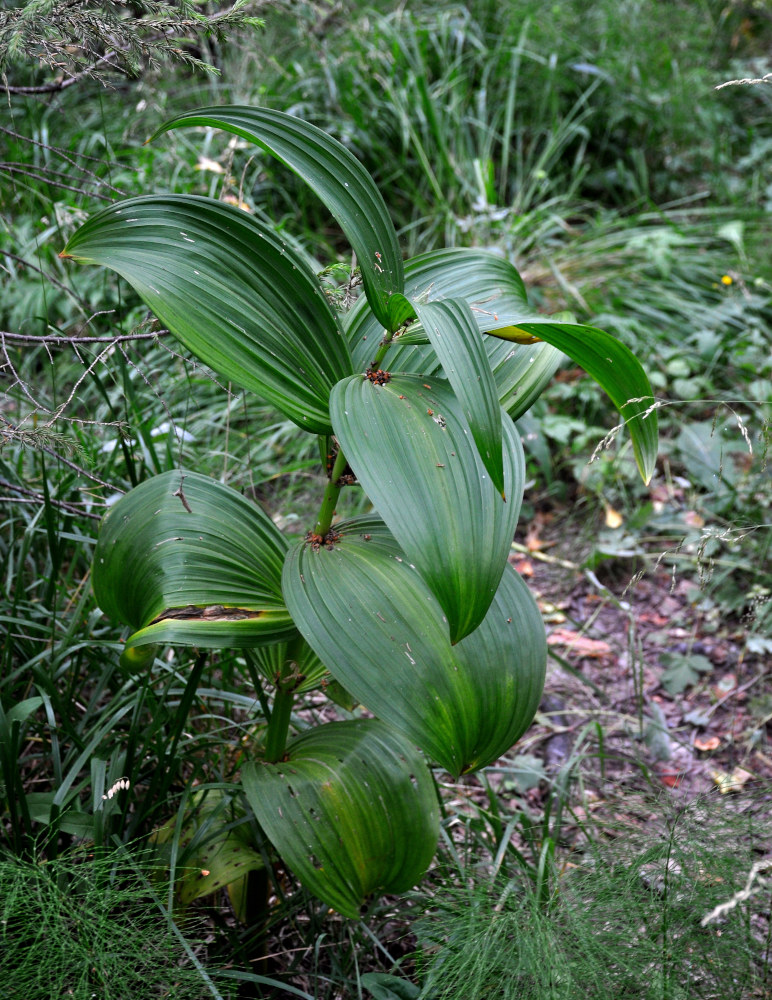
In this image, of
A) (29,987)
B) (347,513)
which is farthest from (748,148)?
(29,987)

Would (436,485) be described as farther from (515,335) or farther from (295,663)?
(295,663)

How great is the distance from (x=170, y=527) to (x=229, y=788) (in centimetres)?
47

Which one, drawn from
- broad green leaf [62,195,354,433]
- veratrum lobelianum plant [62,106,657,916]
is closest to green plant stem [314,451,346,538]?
veratrum lobelianum plant [62,106,657,916]

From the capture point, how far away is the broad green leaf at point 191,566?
1.17 meters

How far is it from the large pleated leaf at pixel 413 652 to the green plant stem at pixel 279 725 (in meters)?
0.28

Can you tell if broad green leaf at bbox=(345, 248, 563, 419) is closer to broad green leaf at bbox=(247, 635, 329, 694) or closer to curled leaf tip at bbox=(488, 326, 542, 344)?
curled leaf tip at bbox=(488, 326, 542, 344)

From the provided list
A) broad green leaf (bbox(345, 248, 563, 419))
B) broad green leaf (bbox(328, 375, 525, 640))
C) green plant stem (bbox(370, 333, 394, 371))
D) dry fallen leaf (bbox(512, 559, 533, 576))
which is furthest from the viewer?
dry fallen leaf (bbox(512, 559, 533, 576))

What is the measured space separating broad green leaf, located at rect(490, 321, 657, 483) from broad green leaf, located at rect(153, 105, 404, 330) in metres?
0.16

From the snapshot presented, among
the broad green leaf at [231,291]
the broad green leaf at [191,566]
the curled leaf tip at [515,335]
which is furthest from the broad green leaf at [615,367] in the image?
the broad green leaf at [191,566]

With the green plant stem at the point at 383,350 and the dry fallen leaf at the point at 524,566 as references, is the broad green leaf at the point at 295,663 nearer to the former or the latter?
the green plant stem at the point at 383,350

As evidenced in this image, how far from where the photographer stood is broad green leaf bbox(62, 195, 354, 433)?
1042 mm

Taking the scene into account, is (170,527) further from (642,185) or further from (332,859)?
(642,185)

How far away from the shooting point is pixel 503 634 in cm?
116

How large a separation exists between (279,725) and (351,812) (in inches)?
7.3
